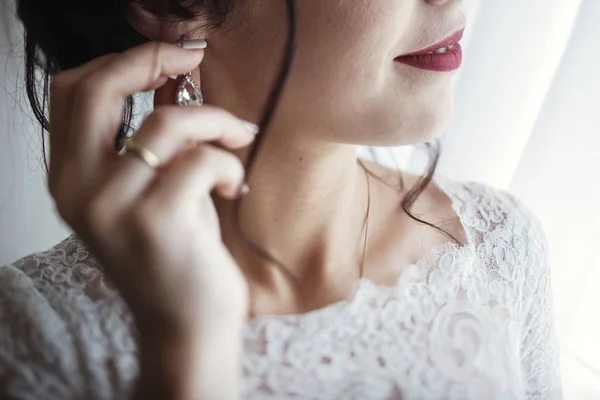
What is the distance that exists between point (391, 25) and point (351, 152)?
264 mm

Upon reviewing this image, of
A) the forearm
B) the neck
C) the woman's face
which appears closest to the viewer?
the forearm

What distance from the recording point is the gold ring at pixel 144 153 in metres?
0.53

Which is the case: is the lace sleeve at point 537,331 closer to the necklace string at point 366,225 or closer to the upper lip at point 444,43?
the necklace string at point 366,225

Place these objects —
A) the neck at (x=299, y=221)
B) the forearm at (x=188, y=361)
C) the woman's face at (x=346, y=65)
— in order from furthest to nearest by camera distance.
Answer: the neck at (x=299, y=221), the woman's face at (x=346, y=65), the forearm at (x=188, y=361)

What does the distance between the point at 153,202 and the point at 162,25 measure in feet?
0.94

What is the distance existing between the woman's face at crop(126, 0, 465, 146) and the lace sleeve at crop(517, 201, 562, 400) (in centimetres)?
35

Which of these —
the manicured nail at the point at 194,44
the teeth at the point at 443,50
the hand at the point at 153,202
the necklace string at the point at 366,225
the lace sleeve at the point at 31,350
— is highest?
the teeth at the point at 443,50

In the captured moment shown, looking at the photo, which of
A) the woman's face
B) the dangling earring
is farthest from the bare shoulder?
the dangling earring

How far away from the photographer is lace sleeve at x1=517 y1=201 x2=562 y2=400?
0.88 meters

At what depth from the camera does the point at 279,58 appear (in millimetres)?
658

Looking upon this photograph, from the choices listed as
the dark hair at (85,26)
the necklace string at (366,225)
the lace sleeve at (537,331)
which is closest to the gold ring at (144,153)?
the dark hair at (85,26)

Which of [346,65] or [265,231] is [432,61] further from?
[265,231]

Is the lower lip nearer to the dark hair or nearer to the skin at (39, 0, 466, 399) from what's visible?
the skin at (39, 0, 466, 399)

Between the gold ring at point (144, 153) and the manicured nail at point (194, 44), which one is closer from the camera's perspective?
the gold ring at point (144, 153)
